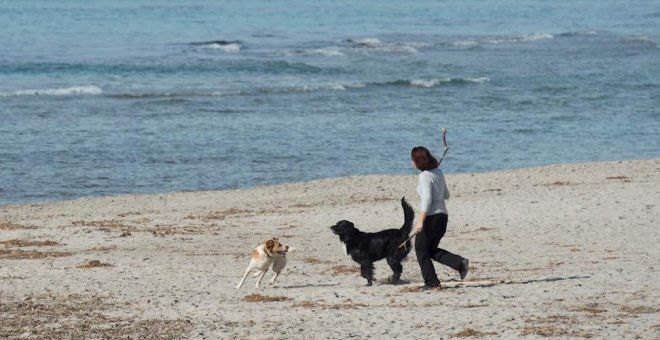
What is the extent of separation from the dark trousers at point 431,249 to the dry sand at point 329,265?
7.8 inches

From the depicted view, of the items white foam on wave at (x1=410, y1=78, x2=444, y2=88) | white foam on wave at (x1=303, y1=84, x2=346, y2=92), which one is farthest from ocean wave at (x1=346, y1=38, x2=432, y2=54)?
white foam on wave at (x1=303, y1=84, x2=346, y2=92)

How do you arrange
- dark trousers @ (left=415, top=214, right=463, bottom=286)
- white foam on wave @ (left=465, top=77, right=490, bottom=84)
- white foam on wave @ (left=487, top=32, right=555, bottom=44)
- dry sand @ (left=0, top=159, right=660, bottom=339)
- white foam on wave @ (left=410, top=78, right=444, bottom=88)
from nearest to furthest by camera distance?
1. dry sand @ (left=0, top=159, right=660, bottom=339)
2. dark trousers @ (left=415, top=214, right=463, bottom=286)
3. white foam on wave @ (left=410, top=78, right=444, bottom=88)
4. white foam on wave @ (left=465, top=77, right=490, bottom=84)
5. white foam on wave @ (left=487, top=32, right=555, bottom=44)

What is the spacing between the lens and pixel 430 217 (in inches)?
454

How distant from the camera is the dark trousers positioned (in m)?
11.6

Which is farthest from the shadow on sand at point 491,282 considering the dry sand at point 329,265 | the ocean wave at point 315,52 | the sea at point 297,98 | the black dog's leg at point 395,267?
the ocean wave at point 315,52

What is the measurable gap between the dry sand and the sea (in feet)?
9.88

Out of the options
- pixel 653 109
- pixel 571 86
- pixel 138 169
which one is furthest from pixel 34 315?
pixel 571 86

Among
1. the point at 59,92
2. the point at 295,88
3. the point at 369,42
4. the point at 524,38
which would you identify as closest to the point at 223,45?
the point at 369,42

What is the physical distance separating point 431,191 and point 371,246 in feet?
3.50

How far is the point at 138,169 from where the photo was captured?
2277 centimetres

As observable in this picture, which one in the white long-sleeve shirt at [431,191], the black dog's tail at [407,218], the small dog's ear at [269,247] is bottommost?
the small dog's ear at [269,247]

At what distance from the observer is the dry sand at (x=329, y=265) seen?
10.5 metres

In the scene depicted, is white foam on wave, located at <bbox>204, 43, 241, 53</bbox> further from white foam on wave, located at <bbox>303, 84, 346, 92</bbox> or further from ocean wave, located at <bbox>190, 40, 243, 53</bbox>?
white foam on wave, located at <bbox>303, 84, 346, 92</bbox>

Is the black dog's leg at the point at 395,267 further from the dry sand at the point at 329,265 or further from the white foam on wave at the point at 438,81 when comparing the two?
the white foam on wave at the point at 438,81
